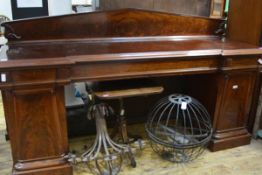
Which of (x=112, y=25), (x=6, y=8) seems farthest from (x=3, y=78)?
(x=6, y=8)

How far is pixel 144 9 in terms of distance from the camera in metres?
2.17

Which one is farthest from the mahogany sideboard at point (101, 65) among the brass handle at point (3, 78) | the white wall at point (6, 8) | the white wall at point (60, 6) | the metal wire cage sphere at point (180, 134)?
the white wall at point (6, 8)

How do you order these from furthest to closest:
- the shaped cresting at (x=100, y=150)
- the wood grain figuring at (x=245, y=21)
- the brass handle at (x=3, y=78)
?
the wood grain figuring at (x=245, y=21), the shaped cresting at (x=100, y=150), the brass handle at (x=3, y=78)

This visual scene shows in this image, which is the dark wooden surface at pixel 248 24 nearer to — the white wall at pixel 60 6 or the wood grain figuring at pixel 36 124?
the wood grain figuring at pixel 36 124

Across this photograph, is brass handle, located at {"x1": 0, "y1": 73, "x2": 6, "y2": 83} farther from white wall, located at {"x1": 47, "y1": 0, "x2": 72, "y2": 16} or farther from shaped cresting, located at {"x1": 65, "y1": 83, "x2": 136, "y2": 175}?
white wall, located at {"x1": 47, "y1": 0, "x2": 72, "y2": 16}

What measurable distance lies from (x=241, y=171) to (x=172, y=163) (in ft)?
1.56

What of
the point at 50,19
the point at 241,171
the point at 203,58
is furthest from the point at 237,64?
the point at 50,19

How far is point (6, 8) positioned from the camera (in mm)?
5027

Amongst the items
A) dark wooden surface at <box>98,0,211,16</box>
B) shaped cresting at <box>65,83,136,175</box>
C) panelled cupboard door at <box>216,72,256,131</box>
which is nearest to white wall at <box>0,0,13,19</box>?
→ dark wooden surface at <box>98,0,211,16</box>

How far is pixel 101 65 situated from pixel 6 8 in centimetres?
422

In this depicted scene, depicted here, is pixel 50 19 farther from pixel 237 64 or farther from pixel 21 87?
pixel 237 64

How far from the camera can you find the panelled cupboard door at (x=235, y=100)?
6.57 ft

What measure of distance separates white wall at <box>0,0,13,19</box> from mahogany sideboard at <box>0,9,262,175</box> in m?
3.62

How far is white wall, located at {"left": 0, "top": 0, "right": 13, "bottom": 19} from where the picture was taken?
4.97m
